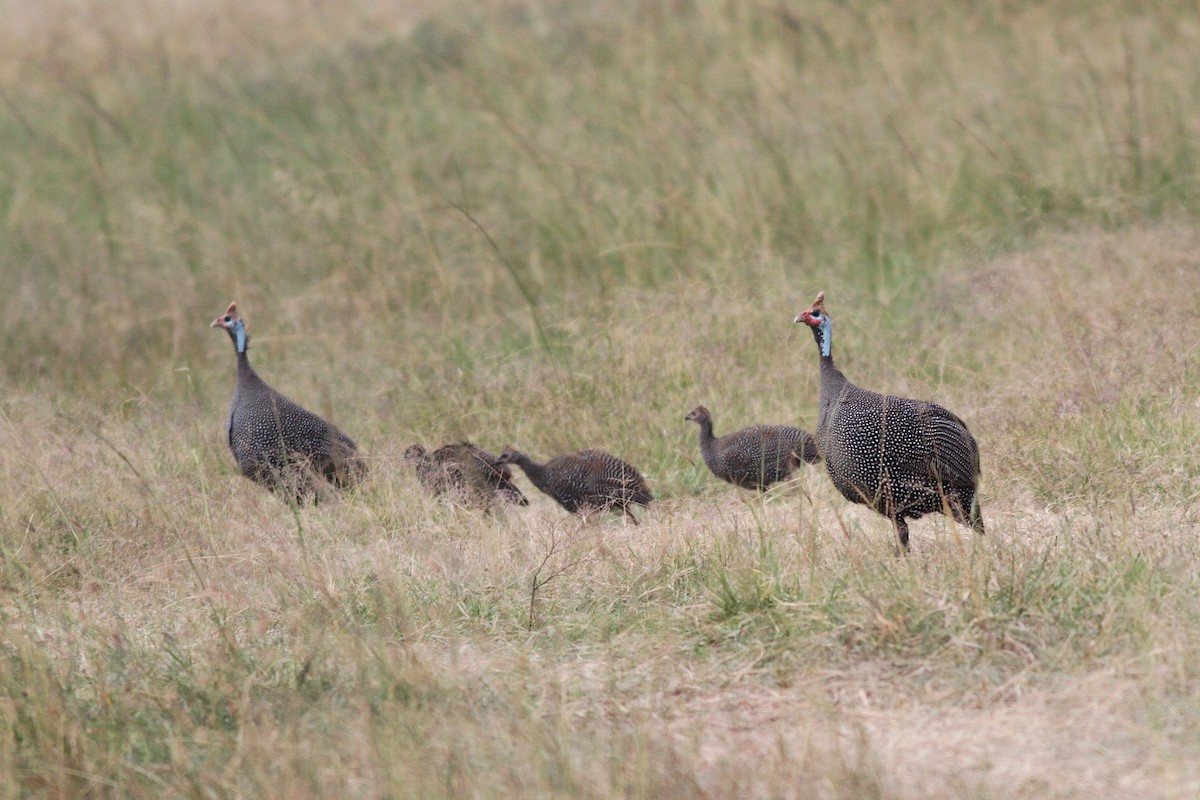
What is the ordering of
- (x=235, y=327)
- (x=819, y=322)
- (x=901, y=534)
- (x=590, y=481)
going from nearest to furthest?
(x=901, y=534), (x=819, y=322), (x=590, y=481), (x=235, y=327)

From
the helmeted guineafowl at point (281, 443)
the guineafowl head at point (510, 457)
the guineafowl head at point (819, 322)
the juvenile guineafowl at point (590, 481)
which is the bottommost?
the juvenile guineafowl at point (590, 481)

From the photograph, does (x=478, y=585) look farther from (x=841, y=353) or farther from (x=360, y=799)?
(x=841, y=353)

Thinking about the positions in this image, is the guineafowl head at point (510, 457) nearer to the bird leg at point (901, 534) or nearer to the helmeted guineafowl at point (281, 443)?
the helmeted guineafowl at point (281, 443)

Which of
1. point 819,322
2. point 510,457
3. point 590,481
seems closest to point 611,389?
point 510,457

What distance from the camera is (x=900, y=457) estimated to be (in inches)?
185

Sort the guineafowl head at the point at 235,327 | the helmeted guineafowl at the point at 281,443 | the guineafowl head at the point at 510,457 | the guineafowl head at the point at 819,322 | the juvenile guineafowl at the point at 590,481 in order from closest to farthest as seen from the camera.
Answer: the guineafowl head at the point at 819,322, the juvenile guineafowl at the point at 590,481, the helmeted guineafowl at the point at 281,443, the guineafowl head at the point at 510,457, the guineafowl head at the point at 235,327

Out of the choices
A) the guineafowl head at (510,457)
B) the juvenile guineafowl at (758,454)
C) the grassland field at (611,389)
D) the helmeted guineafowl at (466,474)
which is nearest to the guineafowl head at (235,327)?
the grassland field at (611,389)

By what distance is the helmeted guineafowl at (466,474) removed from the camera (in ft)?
18.5

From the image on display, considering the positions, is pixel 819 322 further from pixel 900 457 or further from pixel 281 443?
pixel 281 443

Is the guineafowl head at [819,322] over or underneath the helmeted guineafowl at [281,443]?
over

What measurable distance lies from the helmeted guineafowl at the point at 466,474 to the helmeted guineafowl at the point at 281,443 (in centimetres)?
24

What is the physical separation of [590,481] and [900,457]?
1.34 metres

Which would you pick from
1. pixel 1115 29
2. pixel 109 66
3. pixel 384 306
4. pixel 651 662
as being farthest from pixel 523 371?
pixel 109 66

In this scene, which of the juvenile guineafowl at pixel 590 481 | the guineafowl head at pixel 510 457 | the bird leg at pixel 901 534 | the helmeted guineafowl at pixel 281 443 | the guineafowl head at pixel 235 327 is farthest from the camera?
the guineafowl head at pixel 235 327
